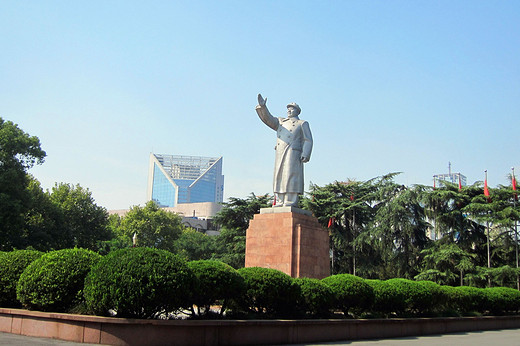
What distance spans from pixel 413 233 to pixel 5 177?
19207 mm

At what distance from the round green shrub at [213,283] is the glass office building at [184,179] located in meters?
135

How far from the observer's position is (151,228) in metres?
41.8

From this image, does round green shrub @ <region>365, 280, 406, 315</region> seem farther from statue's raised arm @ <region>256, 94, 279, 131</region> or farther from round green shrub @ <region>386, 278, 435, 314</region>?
statue's raised arm @ <region>256, 94, 279, 131</region>

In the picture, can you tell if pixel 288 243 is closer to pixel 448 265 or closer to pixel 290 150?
pixel 290 150

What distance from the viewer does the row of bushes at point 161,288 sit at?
662 cm

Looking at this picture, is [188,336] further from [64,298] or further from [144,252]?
[64,298]

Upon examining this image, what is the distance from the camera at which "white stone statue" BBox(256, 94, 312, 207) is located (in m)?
13.6

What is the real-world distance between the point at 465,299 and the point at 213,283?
905 centimetres

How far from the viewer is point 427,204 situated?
23125 millimetres

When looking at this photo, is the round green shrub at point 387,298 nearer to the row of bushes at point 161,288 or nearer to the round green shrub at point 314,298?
the row of bushes at point 161,288

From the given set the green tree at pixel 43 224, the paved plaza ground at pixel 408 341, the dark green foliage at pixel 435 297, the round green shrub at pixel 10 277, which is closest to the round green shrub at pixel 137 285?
the paved plaza ground at pixel 408 341

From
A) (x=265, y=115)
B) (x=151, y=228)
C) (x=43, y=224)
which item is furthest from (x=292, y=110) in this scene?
(x=151, y=228)

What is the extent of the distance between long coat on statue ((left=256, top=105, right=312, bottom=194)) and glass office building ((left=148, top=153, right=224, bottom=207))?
A: 129 metres

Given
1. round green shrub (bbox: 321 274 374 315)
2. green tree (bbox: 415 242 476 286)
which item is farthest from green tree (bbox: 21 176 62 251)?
round green shrub (bbox: 321 274 374 315)
